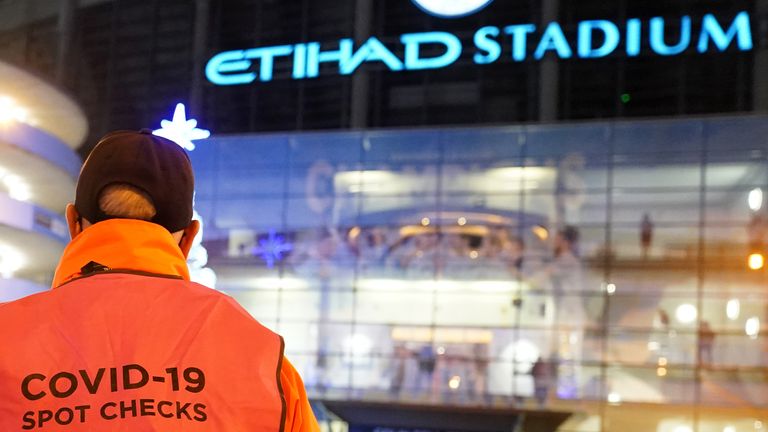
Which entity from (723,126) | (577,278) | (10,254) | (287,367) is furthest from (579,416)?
(287,367)

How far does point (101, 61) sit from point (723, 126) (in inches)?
756

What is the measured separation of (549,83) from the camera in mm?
25641

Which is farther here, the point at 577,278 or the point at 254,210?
the point at 254,210

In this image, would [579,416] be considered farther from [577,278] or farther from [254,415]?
[254,415]

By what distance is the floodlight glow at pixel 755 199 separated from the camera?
78.4 feet

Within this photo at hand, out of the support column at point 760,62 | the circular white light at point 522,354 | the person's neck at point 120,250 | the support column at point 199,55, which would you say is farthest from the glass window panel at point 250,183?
the person's neck at point 120,250

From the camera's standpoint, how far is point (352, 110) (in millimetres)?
27328

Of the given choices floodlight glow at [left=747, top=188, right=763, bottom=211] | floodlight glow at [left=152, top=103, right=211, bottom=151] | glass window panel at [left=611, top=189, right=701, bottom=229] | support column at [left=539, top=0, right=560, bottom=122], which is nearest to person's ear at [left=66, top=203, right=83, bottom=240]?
floodlight glow at [left=152, top=103, right=211, bottom=151]

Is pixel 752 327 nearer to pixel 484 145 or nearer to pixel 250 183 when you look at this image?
pixel 484 145

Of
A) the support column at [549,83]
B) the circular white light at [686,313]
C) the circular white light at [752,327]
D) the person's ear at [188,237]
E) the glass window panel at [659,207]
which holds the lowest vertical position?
the person's ear at [188,237]

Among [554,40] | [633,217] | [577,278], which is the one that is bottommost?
[577,278]

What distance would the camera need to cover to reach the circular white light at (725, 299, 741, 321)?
77.2 feet

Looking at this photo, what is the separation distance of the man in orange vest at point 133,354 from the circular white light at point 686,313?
24.2 meters

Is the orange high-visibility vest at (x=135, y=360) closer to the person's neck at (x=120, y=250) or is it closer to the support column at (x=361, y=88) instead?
the person's neck at (x=120, y=250)
